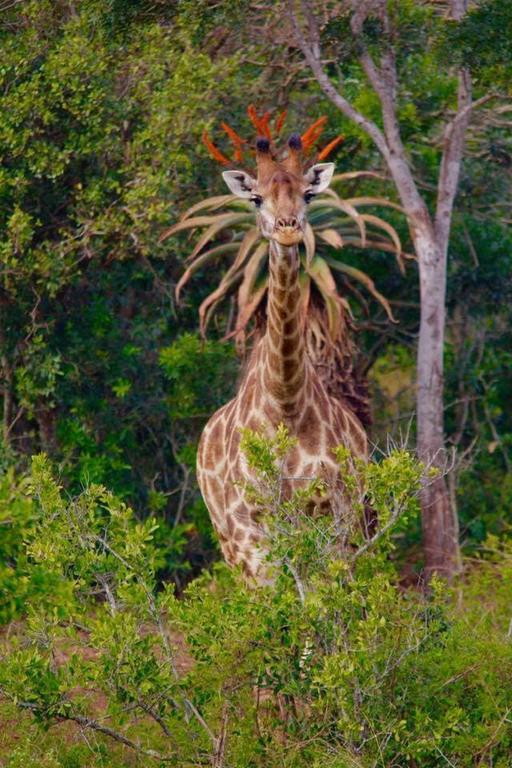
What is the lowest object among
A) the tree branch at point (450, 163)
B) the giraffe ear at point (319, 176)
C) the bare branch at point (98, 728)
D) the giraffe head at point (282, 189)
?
the tree branch at point (450, 163)

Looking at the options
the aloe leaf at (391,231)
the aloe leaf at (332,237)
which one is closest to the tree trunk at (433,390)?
the aloe leaf at (391,231)

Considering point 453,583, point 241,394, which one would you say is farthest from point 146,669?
point 453,583

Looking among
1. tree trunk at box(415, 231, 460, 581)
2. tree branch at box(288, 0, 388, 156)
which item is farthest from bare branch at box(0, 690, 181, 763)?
tree branch at box(288, 0, 388, 156)

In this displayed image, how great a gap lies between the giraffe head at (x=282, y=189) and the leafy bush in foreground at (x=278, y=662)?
125 cm

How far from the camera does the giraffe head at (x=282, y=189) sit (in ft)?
28.5

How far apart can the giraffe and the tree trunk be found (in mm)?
1348

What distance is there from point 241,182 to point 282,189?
78cm

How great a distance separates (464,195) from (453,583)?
3857 mm

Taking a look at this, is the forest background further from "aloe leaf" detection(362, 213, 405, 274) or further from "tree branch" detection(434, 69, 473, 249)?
"aloe leaf" detection(362, 213, 405, 274)

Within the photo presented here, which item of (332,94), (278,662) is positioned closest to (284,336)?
(278,662)

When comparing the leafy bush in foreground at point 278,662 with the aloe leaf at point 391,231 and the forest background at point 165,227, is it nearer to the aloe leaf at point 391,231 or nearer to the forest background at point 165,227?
→ the forest background at point 165,227

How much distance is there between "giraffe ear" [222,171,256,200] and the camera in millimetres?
9477

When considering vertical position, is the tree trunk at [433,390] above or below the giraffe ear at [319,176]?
below

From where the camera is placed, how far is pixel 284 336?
9320mm
